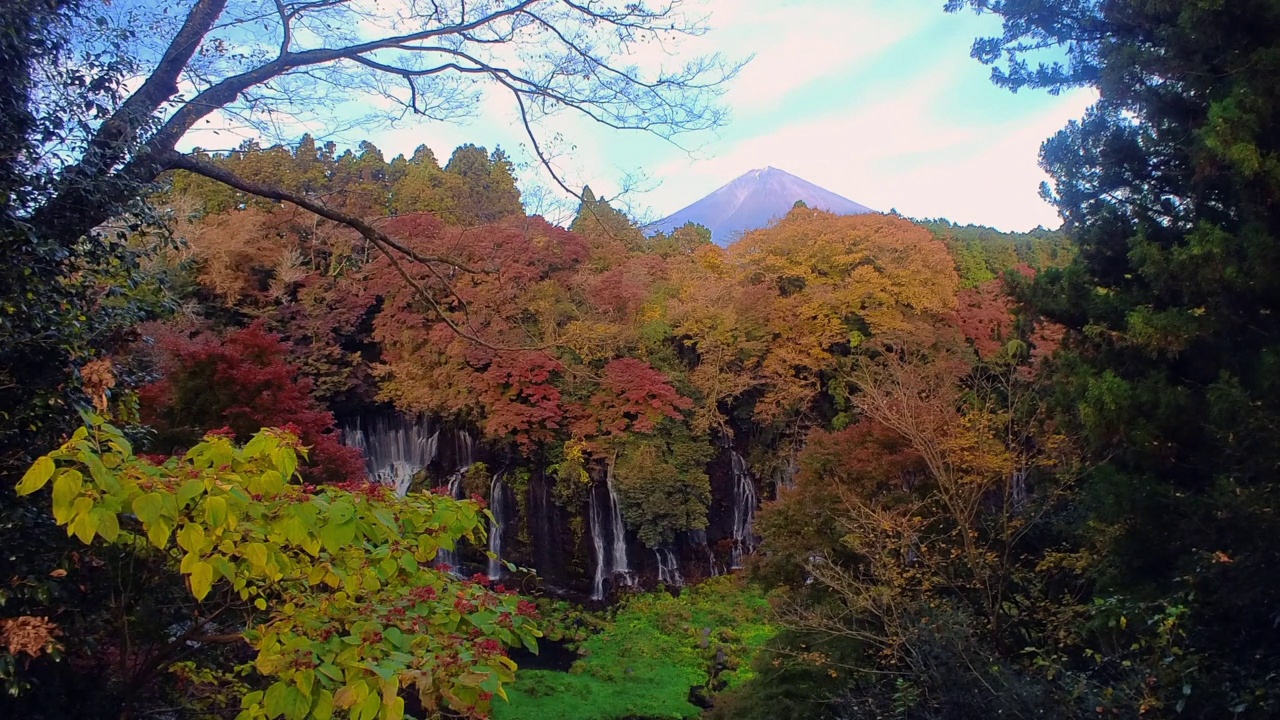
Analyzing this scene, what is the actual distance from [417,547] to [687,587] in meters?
13.8

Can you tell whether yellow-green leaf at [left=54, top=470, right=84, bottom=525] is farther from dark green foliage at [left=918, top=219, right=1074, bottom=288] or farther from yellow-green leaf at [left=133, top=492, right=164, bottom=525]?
dark green foliage at [left=918, top=219, right=1074, bottom=288]

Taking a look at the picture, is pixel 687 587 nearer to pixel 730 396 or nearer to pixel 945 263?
pixel 730 396

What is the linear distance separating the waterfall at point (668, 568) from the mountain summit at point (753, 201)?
7949mm

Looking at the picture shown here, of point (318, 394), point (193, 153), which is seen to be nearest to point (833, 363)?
point (318, 394)

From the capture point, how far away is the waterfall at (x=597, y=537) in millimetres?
15297

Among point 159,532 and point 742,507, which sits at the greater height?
point 159,532

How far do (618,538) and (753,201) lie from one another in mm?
14691

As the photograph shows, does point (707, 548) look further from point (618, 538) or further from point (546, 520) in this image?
point (546, 520)

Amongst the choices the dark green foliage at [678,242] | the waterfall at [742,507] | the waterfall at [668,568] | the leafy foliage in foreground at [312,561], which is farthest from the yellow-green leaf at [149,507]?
the dark green foliage at [678,242]

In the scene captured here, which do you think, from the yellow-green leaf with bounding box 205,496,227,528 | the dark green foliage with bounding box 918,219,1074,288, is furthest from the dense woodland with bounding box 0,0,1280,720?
the dark green foliage with bounding box 918,219,1074,288

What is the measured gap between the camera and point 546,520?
15727 mm

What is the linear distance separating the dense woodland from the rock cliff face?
0.09 metres

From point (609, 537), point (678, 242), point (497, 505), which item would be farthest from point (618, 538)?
point (678, 242)

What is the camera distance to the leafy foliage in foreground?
1606 millimetres
